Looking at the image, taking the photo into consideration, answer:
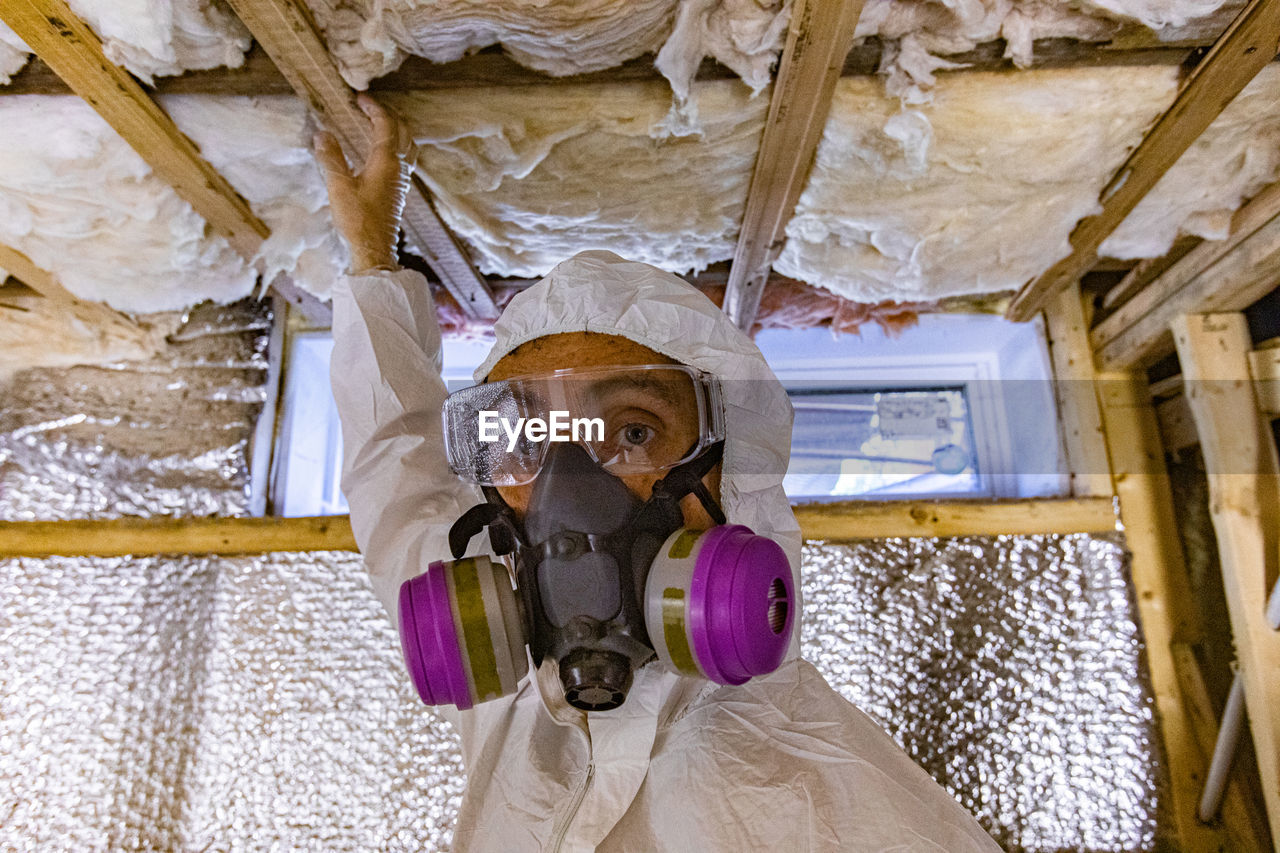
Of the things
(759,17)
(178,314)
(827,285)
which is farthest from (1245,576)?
(178,314)

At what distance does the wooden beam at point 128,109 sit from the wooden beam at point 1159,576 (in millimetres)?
1932

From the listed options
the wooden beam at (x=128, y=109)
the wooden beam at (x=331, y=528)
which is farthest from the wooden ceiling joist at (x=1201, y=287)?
the wooden beam at (x=128, y=109)

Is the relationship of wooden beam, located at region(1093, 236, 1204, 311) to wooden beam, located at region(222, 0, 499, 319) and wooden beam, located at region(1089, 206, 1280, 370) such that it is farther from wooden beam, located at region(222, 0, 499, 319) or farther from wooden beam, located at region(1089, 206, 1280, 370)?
wooden beam, located at region(222, 0, 499, 319)

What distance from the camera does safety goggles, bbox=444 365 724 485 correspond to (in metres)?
1.04

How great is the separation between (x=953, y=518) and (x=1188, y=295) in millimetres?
637

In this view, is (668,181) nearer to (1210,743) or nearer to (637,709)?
(637,709)

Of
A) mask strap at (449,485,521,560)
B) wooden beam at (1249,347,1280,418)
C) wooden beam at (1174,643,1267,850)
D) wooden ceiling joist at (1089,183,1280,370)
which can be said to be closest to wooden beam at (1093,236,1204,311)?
wooden ceiling joist at (1089,183,1280,370)

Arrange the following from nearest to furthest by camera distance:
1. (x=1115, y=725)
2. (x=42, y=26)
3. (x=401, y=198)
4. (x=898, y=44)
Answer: (x=42, y=26)
(x=898, y=44)
(x=401, y=198)
(x=1115, y=725)

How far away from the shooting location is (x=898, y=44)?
1.08 m

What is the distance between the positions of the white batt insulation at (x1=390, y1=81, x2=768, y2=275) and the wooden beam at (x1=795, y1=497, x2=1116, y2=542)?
0.64 meters

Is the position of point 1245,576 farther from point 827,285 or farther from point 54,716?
point 54,716

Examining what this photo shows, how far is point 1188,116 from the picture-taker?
1.13 m

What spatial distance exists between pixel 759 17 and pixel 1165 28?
53 cm

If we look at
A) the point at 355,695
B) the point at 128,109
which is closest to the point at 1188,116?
the point at 128,109
